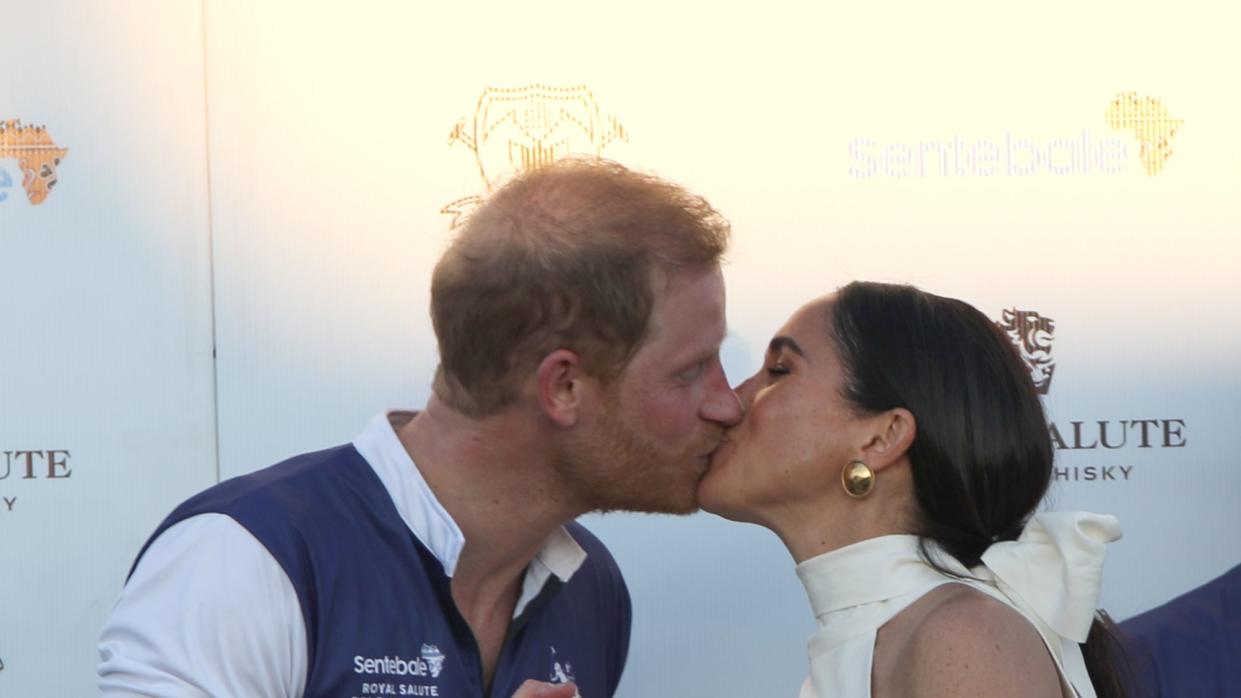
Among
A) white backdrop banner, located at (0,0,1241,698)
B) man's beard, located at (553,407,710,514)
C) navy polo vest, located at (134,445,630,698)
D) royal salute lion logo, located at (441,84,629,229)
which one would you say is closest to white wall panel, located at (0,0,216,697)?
white backdrop banner, located at (0,0,1241,698)

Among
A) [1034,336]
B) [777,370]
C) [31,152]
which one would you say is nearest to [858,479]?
[777,370]

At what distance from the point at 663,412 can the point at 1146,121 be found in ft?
3.62

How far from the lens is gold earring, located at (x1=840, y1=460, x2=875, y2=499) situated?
6.28 ft

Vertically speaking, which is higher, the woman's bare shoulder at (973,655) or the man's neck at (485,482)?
the man's neck at (485,482)

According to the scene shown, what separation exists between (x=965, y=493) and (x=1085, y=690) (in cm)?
27

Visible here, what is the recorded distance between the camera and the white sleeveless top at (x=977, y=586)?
5.92ft

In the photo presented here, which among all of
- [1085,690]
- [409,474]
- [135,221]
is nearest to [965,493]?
[1085,690]

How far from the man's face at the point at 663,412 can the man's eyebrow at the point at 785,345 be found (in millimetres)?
103

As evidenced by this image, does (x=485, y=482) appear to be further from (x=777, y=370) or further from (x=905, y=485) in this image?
(x=905, y=485)

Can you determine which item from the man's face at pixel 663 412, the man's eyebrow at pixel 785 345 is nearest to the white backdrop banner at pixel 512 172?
the man's eyebrow at pixel 785 345

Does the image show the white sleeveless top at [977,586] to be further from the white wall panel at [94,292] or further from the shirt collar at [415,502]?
the white wall panel at [94,292]

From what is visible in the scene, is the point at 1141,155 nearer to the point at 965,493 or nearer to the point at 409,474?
the point at 965,493

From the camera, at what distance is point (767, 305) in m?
2.56

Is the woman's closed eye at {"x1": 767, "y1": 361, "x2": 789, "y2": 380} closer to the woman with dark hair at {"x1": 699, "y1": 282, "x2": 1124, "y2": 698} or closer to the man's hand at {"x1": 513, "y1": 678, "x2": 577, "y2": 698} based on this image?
the woman with dark hair at {"x1": 699, "y1": 282, "x2": 1124, "y2": 698}
